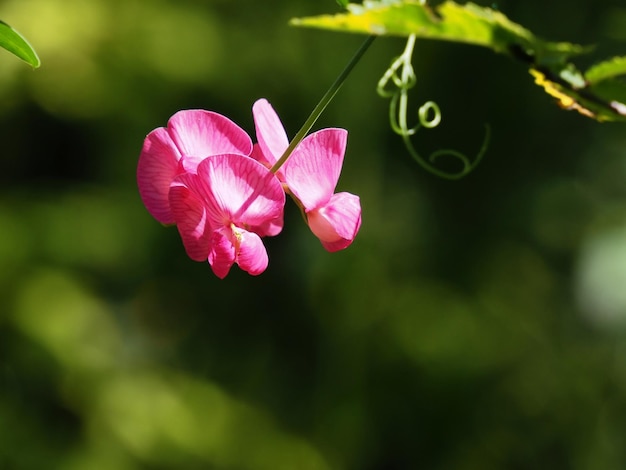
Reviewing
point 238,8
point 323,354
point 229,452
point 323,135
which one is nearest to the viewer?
point 323,135

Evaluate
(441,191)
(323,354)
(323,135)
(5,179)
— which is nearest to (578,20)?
(441,191)

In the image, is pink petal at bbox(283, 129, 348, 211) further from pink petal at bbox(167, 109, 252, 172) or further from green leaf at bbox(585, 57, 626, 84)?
green leaf at bbox(585, 57, 626, 84)

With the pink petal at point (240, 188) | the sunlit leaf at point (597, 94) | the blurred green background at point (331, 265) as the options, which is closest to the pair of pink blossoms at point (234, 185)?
the pink petal at point (240, 188)

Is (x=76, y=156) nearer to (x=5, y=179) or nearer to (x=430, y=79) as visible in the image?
(x=5, y=179)

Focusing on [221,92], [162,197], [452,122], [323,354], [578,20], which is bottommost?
[162,197]

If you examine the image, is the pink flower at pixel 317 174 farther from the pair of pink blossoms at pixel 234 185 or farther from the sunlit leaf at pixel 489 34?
the sunlit leaf at pixel 489 34

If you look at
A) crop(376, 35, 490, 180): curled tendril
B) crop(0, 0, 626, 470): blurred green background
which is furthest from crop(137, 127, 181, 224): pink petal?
crop(0, 0, 626, 470): blurred green background
